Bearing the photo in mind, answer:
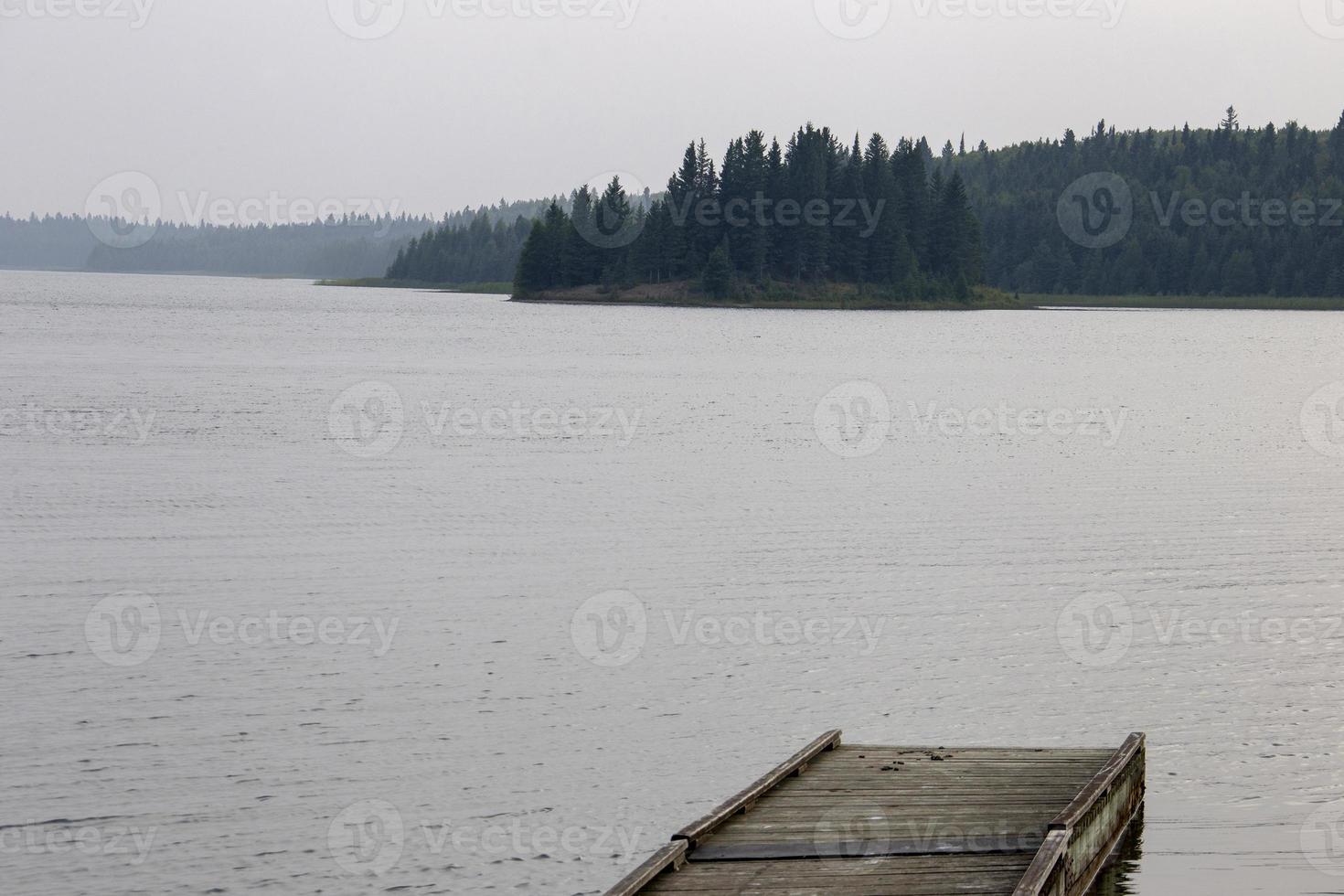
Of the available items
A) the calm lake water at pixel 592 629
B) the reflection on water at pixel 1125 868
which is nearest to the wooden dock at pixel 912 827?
the reflection on water at pixel 1125 868

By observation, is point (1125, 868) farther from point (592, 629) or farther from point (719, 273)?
point (719, 273)

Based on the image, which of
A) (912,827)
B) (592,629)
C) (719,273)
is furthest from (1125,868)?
(719,273)

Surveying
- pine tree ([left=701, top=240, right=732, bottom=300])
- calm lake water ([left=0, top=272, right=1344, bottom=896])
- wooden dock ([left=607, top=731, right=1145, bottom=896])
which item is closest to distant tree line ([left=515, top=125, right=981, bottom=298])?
pine tree ([left=701, top=240, right=732, bottom=300])

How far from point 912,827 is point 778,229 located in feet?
506

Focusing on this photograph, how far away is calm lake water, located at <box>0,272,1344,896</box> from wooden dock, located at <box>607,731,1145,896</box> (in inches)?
32.8

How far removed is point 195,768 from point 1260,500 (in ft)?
85.8

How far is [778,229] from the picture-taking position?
163000 mm

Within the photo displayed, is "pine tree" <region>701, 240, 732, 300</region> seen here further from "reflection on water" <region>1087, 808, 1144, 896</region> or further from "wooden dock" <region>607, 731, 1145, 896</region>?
"reflection on water" <region>1087, 808, 1144, 896</region>

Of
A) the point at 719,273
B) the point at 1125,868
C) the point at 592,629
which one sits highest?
the point at 719,273

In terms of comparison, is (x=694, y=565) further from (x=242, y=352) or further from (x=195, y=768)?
(x=242, y=352)

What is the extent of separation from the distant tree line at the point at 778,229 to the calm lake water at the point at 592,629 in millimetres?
112940

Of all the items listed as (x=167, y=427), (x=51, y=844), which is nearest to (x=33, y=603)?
(x=51, y=844)

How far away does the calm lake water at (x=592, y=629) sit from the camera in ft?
42.5

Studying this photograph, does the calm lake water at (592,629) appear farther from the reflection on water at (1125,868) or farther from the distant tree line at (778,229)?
the distant tree line at (778,229)
